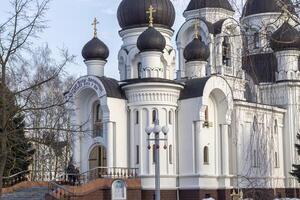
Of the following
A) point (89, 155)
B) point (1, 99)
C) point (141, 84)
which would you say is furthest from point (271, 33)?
point (89, 155)

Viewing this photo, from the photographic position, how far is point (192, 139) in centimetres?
2919

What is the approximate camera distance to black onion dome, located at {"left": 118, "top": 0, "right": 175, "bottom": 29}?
106 ft

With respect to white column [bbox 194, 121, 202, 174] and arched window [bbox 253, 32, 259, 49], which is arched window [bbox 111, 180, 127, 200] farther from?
arched window [bbox 253, 32, 259, 49]

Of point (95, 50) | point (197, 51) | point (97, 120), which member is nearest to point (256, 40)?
point (97, 120)

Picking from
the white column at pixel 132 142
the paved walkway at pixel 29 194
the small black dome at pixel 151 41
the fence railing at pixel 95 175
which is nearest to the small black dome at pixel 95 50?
the small black dome at pixel 151 41

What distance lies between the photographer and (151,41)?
2948cm

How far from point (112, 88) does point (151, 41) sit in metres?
3.18

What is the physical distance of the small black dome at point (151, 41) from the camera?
96.7 ft

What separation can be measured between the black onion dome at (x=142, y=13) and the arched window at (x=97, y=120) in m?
5.27

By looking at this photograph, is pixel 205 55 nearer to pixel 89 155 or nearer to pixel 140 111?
pixel 140 111

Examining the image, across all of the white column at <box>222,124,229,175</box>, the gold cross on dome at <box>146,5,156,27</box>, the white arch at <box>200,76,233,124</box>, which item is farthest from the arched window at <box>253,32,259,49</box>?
the white column at <box>222,124,229,175</box>

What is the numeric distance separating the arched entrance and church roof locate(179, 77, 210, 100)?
16.6 ft

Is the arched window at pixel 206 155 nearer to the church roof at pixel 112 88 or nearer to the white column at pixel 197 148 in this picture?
the white column at pixel 197 148

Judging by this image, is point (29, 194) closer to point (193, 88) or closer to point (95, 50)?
point (95, 50)
